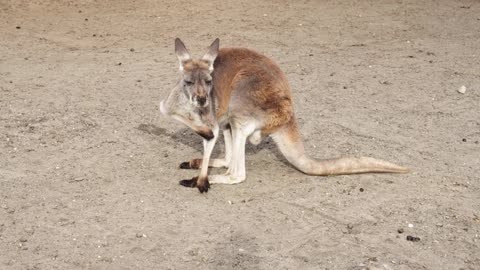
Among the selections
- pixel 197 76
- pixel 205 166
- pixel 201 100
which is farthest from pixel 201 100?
pixel 205 166

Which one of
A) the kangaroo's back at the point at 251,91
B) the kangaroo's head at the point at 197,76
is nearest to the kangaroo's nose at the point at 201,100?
the kangaroo's head at the point at 197,76

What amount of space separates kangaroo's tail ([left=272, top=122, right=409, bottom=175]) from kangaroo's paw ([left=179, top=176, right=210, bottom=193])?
60 centimetres

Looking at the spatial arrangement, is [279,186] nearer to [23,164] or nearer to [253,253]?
[253,253]

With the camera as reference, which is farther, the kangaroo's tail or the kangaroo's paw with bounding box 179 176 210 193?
the kangaroo's tail

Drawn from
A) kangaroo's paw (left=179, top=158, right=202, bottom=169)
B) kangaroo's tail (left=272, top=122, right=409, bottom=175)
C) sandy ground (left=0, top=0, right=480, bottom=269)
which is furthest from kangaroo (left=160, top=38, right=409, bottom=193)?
A: kangaroo's paw (left=179, top=158, right=202, bottom=169)

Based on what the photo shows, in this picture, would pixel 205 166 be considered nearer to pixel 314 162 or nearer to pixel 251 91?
pixel 251 91

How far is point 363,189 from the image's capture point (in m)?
4.82

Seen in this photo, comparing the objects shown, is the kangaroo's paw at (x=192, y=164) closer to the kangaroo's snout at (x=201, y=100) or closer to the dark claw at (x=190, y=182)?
the dark claw at (x=190, y=182)

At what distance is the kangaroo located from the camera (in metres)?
4.66

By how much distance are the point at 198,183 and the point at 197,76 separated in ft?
2.49

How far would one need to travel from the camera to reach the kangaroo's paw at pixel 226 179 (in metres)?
4.86

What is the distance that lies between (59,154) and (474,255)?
10.3 feet

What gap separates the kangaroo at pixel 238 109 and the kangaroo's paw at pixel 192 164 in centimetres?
24

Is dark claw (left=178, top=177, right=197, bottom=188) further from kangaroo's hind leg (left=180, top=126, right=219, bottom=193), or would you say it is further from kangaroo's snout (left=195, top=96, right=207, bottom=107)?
kangaroo's snout (left=195, top=96, right=207, bottom=107)
